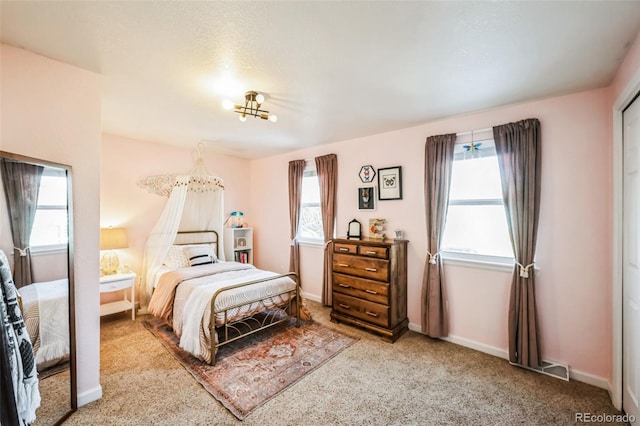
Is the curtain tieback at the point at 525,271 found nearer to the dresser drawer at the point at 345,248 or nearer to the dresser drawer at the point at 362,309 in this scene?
the dresser drawer at the point at 362,309

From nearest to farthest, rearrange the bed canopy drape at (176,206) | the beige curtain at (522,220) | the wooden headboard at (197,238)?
the beige curtain at (522,220)
the bed canopy drape at (176,206)
the wooden headboard at (197,238)

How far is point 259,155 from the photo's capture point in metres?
5.22

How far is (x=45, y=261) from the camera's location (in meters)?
1.82

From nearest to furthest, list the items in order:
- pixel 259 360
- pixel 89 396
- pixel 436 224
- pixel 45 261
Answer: pixel 45 261 → pixel 89 396 → pixel 259 360 → pixel 436 224

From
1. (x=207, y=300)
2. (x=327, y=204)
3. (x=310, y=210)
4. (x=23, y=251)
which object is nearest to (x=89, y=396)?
(x=207, y=300)

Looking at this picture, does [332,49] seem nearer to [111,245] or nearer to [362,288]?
[362,288]

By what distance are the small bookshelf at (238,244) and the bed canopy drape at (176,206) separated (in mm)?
555

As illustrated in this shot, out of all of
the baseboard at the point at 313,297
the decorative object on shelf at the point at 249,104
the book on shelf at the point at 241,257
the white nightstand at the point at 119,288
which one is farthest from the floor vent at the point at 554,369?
the white nightstand at the point at 119,288

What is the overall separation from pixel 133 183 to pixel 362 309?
3.89m

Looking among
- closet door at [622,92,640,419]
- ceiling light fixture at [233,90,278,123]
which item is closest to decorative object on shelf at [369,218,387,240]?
ceiling light fixture at [233,90,278,123]

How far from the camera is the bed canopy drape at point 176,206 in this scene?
3.85 m

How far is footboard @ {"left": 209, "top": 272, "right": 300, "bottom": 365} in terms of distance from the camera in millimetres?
2705

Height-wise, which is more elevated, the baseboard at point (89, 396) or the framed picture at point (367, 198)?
the framed picture at point (367, 198)

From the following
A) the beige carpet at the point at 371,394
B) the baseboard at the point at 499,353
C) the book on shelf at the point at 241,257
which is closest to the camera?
the beige carpet at the point at 371,394
